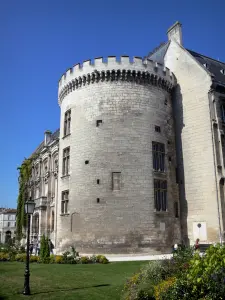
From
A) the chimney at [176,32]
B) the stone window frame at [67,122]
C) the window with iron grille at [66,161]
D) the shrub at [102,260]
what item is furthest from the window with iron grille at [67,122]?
the chimney at [176,32]

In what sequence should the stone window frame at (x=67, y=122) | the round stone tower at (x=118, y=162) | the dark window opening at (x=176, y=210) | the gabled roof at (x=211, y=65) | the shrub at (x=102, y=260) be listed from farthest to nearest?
1. the gabled roof at (x=211, y=65)
2. the stone window frame at (x=67, y=122)
3. the dark window opening at (x=176, y=210)
4. the round stone tower at (x=118, y=162)
5. the shrub at (x=102, y=260)

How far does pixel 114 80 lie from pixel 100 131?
14.3 feet

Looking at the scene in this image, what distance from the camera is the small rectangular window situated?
22016 mm

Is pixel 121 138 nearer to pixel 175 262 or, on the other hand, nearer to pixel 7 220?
pixel 175 262

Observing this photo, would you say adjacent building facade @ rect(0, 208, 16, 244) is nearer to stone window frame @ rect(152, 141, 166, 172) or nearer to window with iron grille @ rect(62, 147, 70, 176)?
window with iron grille @ rect(62, 147, 70, 176)

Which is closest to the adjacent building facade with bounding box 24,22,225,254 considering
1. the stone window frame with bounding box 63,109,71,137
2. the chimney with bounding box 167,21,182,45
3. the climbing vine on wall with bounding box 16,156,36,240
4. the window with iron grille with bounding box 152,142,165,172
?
the window with iron grille with bounding box 152,142,165,172

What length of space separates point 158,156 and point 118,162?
142 inches

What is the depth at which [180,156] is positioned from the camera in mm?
25891

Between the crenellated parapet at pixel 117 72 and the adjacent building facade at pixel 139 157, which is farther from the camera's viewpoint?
the crenellated parapet at pixel 117 72

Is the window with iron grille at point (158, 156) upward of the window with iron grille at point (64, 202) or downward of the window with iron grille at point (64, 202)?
upward

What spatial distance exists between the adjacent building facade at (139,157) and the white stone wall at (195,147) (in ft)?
0.26

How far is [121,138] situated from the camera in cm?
2291

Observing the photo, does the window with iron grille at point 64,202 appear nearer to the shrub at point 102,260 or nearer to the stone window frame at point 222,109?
the shrub at point 102,260

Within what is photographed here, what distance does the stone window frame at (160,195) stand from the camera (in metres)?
22.8
